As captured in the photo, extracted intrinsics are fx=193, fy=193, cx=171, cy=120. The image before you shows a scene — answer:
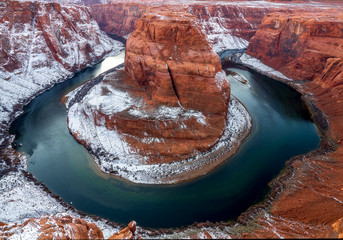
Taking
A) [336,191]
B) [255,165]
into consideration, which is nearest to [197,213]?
[255,165]

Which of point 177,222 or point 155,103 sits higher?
point 155,103

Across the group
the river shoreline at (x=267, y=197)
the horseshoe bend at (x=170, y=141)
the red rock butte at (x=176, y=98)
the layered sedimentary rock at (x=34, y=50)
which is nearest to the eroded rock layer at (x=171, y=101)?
the red rock butte at (x=176, y=98)

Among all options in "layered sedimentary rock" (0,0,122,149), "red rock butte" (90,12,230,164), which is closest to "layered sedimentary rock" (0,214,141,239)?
"red rock butte" (90,12,230,164)

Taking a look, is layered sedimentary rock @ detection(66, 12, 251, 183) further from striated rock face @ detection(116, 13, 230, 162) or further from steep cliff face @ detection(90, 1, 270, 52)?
steep cliff face @ detection(90, 1, 270, 52)

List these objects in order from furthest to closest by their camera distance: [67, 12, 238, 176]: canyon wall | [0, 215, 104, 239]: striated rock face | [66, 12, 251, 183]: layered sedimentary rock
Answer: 1. [67, 12, 238, 176]: canyon wall
2. [66, 12, 251, 183]: layered sedimentary rock
3. [0, 215, 104, 239]: striated rock face

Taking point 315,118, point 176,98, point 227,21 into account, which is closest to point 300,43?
point 315,118

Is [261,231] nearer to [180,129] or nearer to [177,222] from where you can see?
[177,222]
